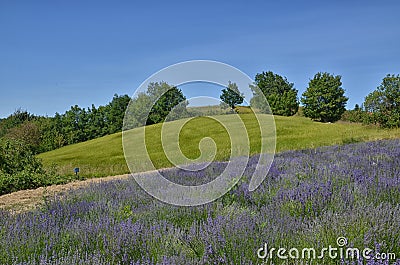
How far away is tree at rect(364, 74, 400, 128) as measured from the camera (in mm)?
29891

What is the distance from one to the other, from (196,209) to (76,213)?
132cm

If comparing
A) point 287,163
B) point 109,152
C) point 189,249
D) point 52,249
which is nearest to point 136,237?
point 189,249

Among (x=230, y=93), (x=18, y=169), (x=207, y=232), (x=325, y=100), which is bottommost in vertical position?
(x=207, y=232)

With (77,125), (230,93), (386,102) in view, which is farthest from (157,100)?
(77,125)

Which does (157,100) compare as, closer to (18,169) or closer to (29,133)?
(18,169)

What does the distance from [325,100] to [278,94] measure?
11430 millimetres

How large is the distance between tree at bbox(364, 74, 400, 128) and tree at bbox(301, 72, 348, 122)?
27.4 m

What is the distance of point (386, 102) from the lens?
30.6m

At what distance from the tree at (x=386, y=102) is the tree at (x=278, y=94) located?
1028 inches

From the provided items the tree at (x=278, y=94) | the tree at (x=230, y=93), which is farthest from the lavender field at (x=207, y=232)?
the tree at (x=278, y=94)

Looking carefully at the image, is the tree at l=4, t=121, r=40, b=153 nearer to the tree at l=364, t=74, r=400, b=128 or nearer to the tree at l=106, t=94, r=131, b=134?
the tree at l=106, t=94, r=131, b=134

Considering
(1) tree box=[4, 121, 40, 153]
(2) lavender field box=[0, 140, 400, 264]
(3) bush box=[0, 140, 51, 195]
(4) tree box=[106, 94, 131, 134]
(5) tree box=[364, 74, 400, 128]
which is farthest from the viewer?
(4) tree box=[106, 94, 131, 134]

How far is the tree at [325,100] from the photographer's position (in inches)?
2328

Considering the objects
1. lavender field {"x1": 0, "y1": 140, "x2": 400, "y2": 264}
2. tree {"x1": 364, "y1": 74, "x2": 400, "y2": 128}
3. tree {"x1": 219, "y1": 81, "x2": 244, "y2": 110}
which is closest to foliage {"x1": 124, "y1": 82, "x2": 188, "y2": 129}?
tree {"x1": 219, "y1": 81, "x2": 244, "y2": 110}
